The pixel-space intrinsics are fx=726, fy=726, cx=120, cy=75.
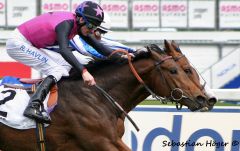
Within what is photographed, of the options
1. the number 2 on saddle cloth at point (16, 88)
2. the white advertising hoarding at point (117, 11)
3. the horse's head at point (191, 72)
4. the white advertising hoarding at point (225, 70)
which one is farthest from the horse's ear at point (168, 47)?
the white advertising hoarding at point (117, 11)

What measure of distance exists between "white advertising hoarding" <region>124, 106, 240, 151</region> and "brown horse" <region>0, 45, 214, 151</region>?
1474 millimetres

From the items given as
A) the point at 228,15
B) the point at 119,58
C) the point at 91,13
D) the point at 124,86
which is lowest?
the point at 228,15

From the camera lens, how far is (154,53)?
6375 mm

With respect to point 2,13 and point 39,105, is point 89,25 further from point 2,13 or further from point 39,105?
point 2,13

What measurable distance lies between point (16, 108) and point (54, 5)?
11.4 metres

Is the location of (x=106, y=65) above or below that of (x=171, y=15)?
above

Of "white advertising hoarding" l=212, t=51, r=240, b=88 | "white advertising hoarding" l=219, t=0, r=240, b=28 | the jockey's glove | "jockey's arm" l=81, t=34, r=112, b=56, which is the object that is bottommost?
"white advertising hoarding" l=212, t=51, r=240, b=88

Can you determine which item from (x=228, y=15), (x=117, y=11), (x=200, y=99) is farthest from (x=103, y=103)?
(x=228, y=15)

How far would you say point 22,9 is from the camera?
1742 cm

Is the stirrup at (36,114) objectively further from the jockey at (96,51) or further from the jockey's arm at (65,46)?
the jockey at (96,51)

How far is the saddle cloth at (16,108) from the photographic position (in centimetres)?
616

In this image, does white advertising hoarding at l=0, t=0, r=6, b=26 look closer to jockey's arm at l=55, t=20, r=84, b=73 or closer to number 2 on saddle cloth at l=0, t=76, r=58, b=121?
number 2 on saddle cloth at l=0, t=76, r=58, b=121

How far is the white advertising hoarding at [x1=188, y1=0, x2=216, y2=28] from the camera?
17.8 m

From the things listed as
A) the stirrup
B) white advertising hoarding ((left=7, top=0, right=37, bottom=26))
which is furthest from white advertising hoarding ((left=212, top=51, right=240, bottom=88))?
the stirrup
